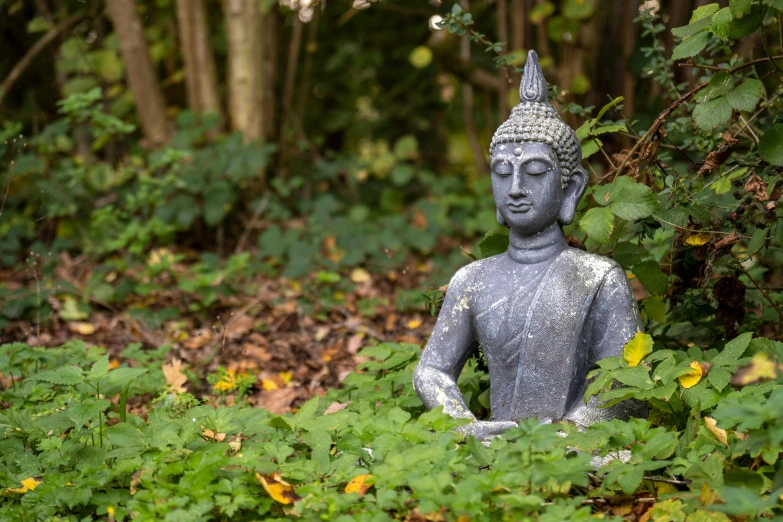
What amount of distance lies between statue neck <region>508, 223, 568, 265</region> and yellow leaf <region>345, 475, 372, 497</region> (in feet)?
3.65

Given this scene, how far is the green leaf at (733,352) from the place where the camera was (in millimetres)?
3244

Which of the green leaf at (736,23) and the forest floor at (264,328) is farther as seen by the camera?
the forest floor at (264,328)

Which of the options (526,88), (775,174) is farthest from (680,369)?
(526,88)

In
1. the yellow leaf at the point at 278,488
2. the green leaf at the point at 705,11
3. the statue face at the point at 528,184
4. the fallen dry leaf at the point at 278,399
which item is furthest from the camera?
Result: the fallen dry leaf at the point at 278,399

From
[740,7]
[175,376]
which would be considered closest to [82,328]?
[175,376]

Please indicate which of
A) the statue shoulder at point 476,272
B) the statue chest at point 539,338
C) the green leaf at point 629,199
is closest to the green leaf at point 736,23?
the green leaf at point 629,199

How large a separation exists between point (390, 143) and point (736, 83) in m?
6.98

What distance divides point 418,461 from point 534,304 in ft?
3.10

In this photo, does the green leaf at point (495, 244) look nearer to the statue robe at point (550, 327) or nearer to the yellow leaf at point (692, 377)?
the statue robe at point (550, 327)

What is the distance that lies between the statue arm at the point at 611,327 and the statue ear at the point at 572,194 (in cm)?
29

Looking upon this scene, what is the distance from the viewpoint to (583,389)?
11.6 feet

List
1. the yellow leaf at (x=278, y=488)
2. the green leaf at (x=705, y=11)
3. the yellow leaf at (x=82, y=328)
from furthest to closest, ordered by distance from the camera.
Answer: the yellow leaf at (x=82, y=328) → the green leaf at (x=705, y=11) → the yellow leaf at (x=278, y=488)

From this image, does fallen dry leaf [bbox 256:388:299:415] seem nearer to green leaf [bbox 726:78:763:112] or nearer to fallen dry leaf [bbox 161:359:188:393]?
fallen dry leaf [bbox 161:359:188:393]

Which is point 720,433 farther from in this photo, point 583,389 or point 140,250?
point 140,250
